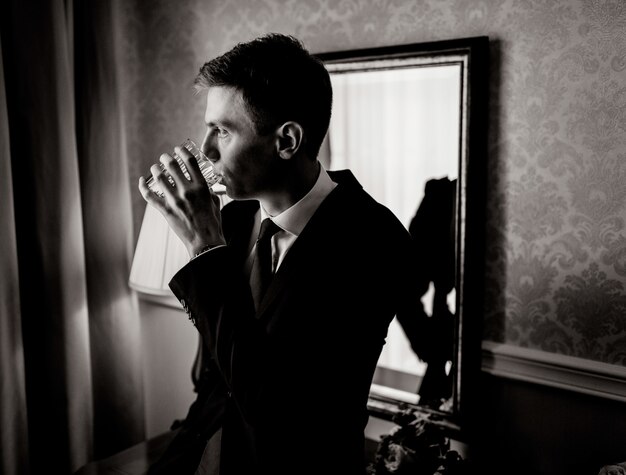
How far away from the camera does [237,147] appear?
1.23 metres

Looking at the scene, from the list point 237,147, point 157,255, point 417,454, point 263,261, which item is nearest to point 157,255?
point 157,255

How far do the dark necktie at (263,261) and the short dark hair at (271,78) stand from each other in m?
0.23

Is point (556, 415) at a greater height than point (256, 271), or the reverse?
point (256, 271)

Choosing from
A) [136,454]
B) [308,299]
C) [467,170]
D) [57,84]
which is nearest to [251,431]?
[308,299]

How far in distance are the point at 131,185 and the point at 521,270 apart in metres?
1.64

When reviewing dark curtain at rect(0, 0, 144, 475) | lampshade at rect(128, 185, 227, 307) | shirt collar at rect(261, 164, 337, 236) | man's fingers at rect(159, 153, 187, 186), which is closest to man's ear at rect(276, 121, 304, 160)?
shirt collar at rect(261, 164, 337, 236)

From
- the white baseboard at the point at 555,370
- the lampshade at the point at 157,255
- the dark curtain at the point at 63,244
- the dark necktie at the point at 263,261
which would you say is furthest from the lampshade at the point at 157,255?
the white baseboard at the point at 555,370

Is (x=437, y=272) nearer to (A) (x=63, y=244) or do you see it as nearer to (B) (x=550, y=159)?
(B) (x=550, y=159)

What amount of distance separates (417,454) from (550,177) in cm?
77

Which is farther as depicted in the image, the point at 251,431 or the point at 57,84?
the point at 57,84

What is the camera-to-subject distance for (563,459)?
153cm

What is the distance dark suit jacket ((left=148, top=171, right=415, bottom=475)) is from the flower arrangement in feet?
0.61

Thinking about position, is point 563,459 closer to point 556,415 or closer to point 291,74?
point 556,415

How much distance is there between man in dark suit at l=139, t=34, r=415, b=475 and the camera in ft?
3.57
